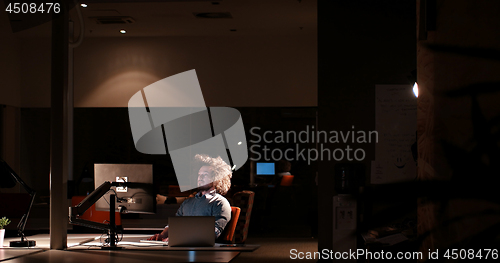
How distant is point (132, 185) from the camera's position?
13.0 feet

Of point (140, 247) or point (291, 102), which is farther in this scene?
point (291, 102)

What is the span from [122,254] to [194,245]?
0.55m

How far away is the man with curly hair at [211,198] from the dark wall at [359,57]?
3.39ft

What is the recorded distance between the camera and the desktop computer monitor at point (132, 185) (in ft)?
12.9

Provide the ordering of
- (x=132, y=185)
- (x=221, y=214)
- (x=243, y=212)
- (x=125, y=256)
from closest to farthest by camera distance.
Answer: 1. (x=125, y=256)
2. (x=132, y=185)
3. (x=221, y=214)
4. (x=243, y=212)

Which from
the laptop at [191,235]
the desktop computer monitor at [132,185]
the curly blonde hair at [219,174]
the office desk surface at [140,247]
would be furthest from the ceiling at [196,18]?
the laptop at [191,235]

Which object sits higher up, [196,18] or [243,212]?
[196,18]

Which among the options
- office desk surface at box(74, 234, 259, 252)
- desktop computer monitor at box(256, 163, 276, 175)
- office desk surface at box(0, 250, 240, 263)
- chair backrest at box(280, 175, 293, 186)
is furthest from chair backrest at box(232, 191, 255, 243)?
desktop computer monitor at box(256, 163, 276, 175)

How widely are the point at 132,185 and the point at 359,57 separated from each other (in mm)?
2358

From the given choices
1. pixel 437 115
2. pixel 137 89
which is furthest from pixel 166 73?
pixel 437 115

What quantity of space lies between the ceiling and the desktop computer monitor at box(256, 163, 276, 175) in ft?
8.67

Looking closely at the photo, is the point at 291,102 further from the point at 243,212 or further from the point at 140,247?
the point at 140,247

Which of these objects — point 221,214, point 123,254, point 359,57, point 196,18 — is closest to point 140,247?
point 123,254

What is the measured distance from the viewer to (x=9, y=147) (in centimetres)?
887
